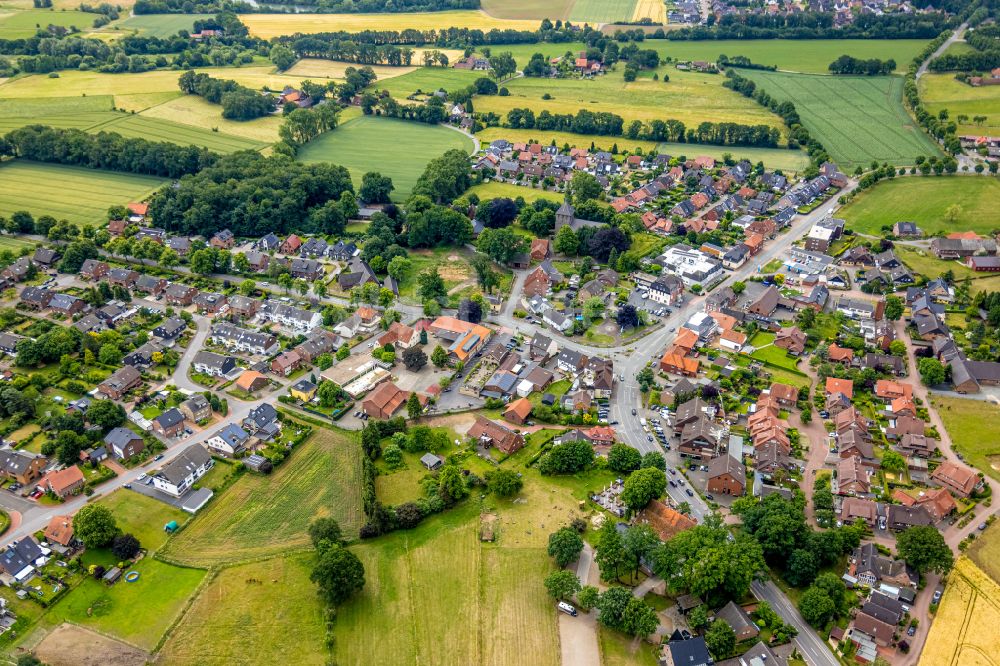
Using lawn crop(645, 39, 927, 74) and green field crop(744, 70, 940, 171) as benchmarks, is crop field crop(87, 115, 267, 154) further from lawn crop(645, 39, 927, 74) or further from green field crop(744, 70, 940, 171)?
lawn crop(645, 39, 927, 74)

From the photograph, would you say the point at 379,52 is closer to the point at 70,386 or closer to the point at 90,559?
the point at 70,386

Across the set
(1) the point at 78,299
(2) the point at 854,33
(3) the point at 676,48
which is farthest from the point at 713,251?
(2) the point at 854,33

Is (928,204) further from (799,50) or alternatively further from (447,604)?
(447,604)

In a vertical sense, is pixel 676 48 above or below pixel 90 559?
above

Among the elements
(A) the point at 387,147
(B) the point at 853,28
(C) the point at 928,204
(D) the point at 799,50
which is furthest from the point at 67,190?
(B) the point at 853,28

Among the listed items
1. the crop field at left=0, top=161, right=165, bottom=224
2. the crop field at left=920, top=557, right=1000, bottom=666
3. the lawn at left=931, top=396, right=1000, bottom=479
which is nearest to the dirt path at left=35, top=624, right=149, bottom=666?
the crop field at left=920, top=557, right=1000, bottom=666

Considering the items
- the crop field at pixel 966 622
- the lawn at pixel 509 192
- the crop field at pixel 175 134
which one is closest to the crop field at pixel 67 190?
the crop field at pixel 175 134
